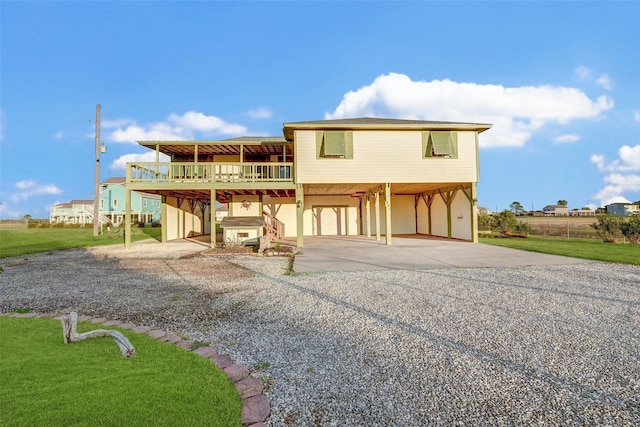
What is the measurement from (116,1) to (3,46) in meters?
14.7

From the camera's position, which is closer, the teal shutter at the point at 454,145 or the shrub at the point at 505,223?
the teal shutter at the point at 454,145

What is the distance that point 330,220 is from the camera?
794 inches

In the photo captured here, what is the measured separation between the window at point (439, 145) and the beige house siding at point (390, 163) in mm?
195

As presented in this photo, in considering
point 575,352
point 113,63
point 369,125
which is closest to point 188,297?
point 575,352

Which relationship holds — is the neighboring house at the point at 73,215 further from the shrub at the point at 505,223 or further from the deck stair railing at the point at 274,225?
the shrub at the point at 505,223

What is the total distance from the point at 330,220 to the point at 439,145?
855 cm

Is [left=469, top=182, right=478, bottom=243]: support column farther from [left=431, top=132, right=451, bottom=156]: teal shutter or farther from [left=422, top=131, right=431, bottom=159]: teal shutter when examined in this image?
[left=422, top=131, right=431, bottom=159]: teal shutter

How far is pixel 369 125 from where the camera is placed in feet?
45.3

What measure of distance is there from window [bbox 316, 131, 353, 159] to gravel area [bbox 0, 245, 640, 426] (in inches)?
295

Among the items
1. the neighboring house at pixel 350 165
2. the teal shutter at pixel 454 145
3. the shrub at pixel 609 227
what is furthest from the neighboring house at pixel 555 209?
the teal shutter at pixel 454 145

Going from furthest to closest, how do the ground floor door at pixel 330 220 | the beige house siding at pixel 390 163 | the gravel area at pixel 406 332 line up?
the ground floor door at pixel 330 220 → the beige house siding at pixel 390 163 → the gravel area at pixel 406 332

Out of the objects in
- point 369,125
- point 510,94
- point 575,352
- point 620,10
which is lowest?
point 575,352

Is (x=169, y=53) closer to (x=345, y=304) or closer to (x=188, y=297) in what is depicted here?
(x=188, y=297)

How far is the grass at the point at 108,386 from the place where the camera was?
202cm
